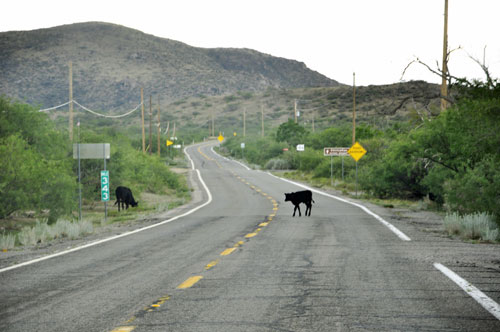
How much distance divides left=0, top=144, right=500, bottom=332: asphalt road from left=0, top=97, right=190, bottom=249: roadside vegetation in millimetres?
5193

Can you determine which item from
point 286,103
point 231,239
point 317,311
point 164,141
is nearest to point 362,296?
point 317,311

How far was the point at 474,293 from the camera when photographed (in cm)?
752

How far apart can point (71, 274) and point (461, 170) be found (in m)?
17.6

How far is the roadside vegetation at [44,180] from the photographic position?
18188 millimetres

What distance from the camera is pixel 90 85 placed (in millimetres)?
179250

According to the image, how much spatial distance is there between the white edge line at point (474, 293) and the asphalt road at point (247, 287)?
83 mm

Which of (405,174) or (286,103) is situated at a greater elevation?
(286,103)

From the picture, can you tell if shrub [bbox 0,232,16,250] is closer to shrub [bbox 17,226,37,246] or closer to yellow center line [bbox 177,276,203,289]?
shrub [bbox 17,226,37,246]

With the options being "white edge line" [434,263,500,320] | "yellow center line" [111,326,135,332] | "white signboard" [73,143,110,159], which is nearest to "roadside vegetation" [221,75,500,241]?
"white edge line" [434,263,500,320]

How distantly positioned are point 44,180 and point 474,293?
17088 mm

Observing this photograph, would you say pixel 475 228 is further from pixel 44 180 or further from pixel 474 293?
pixel 44 180

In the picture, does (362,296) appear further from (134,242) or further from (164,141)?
(164,141)

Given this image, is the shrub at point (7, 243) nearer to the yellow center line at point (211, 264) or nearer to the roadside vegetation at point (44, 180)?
the roadside vegetation at point (44, 180)

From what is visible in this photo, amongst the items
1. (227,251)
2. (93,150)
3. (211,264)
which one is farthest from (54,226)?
(211,264)
